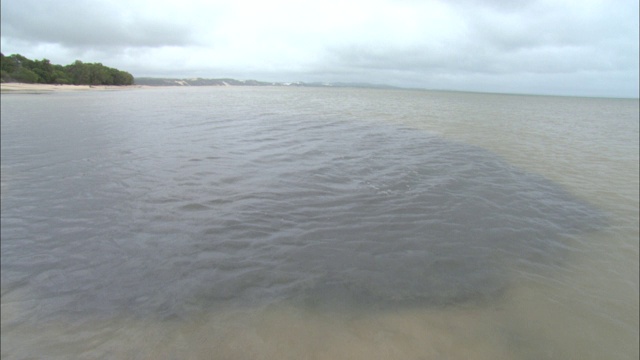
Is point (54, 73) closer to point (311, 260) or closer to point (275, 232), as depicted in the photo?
point (275, 232)

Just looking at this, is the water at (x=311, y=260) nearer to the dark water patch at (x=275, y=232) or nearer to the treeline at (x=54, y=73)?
the dark water patch at (x=275, y=232)

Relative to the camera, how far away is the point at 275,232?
20.8 feet

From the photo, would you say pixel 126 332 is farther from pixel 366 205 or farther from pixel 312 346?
pixel 366 205

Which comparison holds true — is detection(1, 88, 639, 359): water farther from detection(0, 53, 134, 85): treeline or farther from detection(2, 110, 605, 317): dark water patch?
detection(0, 53, 134, 85): treeline

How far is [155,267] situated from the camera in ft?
16.9

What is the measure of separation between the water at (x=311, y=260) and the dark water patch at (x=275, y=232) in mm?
37

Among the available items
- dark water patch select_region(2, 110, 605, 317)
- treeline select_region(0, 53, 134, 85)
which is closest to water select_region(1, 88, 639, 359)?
dark water patch select_region(2, 110, 605, 317)

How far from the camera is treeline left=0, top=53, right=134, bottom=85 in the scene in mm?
79812

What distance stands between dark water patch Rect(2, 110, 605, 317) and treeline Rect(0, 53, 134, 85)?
99251 mm

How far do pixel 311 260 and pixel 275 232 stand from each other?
1188mm

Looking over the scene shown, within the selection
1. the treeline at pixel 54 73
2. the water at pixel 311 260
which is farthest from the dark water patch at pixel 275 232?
the treeline at pixel 54 73

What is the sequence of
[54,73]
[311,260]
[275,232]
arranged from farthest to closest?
[54,73]
[275,232]
[311,260]

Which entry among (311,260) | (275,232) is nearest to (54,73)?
(275,232)

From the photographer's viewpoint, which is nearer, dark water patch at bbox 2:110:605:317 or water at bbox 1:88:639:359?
water at bbox 1:88:639:359
